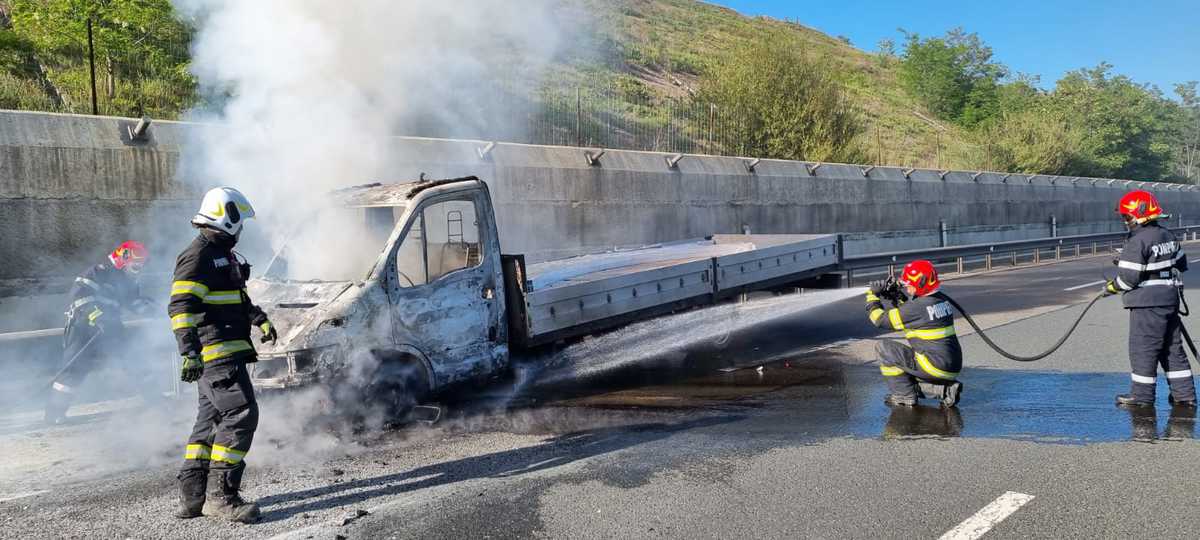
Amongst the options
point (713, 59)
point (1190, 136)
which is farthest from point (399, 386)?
point (1190, 136)

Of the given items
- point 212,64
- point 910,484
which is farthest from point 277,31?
point 910,484

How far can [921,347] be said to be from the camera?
6180 millimetres

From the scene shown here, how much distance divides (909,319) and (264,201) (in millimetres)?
5880

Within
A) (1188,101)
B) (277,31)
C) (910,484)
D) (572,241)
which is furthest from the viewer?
(1188,101)

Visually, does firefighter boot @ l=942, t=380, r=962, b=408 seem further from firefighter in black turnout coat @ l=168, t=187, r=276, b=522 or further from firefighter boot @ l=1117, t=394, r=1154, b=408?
firefighter in black turnout coat @ l=168, t=187, r=276, b=522

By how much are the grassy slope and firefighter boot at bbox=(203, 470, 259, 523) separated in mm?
14952

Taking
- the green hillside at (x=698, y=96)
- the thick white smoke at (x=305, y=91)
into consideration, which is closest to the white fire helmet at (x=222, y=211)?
the thick white smoke at (x=305, y=91)

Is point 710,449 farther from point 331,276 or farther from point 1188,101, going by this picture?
point 1188,101

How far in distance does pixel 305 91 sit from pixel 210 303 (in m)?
4.48

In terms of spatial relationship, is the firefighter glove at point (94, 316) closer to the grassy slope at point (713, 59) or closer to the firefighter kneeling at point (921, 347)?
the firefighter kneeling at point (921, 347)

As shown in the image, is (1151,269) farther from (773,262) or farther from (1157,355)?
(773,262)

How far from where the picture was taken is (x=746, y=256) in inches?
365

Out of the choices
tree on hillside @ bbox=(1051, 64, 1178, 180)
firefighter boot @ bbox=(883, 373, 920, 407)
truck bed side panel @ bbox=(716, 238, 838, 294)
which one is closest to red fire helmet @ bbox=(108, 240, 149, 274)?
truck bed side panel @ bbox=(716, 238, 838, 294)

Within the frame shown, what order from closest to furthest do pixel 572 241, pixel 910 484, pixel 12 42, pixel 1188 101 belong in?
pixel 910 484
pixel 12 42
pixel 572 241
pixel 1188 101
